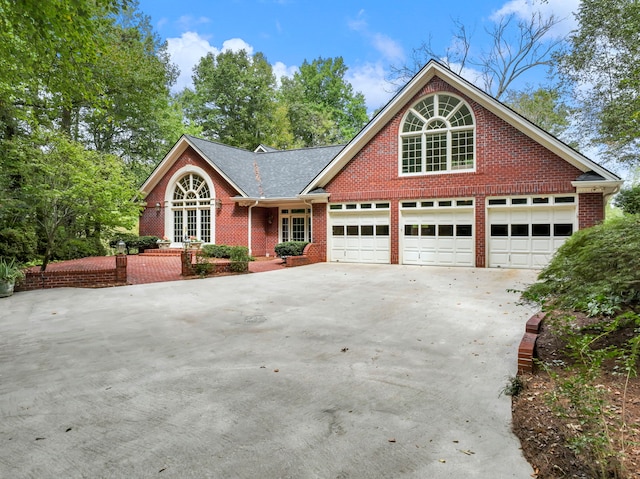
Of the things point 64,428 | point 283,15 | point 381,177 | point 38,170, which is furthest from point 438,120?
point 283,15

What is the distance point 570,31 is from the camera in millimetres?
19312

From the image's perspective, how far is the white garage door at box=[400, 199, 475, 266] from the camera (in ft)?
46.6

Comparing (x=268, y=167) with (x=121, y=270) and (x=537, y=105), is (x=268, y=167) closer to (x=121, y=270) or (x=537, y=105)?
(x=121, y=270)

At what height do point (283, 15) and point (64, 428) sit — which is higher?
point (283, 15)

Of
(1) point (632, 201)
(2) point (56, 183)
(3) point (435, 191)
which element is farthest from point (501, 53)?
(2) point (56, 183)

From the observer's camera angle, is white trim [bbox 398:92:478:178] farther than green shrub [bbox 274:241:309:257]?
No

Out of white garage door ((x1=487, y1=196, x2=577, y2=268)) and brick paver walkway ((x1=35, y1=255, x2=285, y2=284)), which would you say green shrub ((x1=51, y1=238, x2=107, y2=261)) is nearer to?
brick paver walkway ((x1=35, y1=255, x2=285, y2=284))

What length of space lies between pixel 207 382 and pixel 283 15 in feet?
98.3

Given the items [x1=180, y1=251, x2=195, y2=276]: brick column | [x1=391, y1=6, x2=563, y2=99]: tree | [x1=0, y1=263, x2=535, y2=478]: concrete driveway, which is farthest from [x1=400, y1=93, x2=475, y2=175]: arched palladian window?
[x1=391, y1=6, x2=563, y2=99]: tree

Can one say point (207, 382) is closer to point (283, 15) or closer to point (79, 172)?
point (79, 172)

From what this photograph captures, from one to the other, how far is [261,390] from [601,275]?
3.45 metres

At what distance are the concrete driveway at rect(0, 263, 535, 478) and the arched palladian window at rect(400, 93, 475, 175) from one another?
820cm

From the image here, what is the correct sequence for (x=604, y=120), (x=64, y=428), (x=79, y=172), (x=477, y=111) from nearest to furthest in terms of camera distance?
(x=64, y=428) → (x=79, y=172) → (x=477, y=111) → (x=604, y=120)

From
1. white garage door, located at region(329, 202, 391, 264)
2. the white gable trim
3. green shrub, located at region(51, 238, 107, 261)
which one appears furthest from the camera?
the white gable trim
